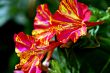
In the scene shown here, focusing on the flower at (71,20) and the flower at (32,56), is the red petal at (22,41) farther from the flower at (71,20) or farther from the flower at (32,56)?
the flower at (71,20)

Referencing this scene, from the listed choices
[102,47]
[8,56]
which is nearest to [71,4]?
[102,47]

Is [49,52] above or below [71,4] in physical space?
below

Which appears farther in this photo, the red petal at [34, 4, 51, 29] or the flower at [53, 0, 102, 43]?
the red petal at [34, 4, 51, 29]

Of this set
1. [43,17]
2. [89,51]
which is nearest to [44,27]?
[43,17]

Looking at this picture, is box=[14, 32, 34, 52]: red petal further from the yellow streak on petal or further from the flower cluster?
the yellow streak on petal

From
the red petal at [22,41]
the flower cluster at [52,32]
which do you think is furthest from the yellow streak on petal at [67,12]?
the red petal at [22,41]

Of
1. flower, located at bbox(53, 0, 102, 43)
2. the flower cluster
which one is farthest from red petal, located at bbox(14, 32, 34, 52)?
flower, located at bbox(53, 0, 102, 43)

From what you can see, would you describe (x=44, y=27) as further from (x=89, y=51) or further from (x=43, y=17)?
(x=89, y=51)

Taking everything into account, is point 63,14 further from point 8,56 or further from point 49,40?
point 8,56

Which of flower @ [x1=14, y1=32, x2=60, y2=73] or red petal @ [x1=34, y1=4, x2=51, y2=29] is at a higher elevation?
red petal @ [x1=34, y1=4, x2=51, y2=29]
